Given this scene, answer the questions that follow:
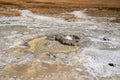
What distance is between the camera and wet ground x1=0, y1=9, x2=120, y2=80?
9.93 feet

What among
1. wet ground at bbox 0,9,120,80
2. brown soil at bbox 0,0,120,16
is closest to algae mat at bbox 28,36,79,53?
wet ground at bbox 0,9,120,80

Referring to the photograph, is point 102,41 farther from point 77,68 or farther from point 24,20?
point 24,20

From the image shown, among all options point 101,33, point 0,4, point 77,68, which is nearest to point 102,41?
point 101,33

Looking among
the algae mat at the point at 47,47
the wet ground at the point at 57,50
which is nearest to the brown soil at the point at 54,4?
the wet ground at the point at 57,50

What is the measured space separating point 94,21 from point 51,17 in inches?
35.2

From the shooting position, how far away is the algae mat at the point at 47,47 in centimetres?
368

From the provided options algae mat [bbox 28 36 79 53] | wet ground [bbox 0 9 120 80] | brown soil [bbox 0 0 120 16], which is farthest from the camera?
brown soil [bbox 0 0 120 16]

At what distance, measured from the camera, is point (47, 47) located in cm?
378

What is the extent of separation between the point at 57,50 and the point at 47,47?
0.18 m

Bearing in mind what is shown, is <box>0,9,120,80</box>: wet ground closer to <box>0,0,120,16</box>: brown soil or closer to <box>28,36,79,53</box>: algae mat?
<box>28,36,79,53</box>: algae mat

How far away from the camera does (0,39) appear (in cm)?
397

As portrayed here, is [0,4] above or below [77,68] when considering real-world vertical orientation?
above

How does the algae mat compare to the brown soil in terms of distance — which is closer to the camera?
the algae mat

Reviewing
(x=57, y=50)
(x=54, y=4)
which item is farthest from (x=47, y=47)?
(x=54, y=4)
